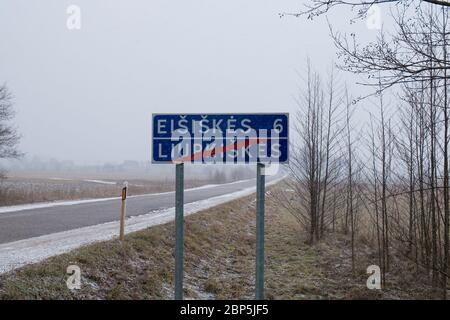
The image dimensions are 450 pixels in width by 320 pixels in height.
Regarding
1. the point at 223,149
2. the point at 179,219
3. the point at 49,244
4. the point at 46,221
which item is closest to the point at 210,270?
the point at 49,244

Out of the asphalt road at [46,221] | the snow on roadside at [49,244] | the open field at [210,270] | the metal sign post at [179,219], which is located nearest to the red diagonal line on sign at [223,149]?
the metal sign post at [179,219]

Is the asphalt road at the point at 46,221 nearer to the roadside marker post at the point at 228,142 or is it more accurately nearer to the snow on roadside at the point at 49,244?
the snow on roadside at the point at 49,244

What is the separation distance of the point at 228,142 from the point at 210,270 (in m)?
6.36

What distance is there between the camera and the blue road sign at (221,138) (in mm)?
3992

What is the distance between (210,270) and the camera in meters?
9.80

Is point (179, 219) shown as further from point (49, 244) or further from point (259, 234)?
point (49, 244)

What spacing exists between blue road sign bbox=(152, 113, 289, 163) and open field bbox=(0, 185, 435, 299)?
313cm

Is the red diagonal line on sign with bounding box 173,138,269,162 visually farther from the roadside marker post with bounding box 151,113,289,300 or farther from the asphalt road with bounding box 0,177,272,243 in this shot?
the asphalt road with bounding box 0,177,272,243

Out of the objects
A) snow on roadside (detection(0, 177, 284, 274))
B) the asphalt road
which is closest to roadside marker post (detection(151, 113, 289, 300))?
snow on roadside (detection(0, 177, 284, 274))

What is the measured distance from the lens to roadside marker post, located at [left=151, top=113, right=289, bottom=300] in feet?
13.1

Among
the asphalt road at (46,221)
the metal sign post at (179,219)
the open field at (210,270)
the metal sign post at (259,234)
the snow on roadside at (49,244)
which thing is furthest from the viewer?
the asphalt road at (46,221)

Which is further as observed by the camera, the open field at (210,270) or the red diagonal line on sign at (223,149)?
the open field at (210,270)
